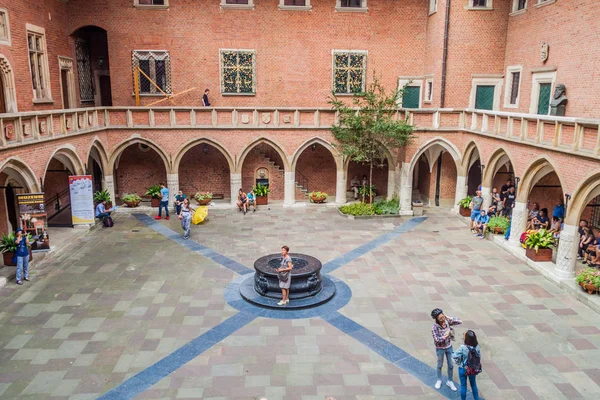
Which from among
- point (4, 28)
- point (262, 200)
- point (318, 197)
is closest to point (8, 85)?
point (4, 28)

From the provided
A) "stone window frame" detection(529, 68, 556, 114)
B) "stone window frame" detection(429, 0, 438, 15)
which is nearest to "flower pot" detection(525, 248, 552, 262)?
"stone window frame" detection(529, 68, 556, 114)

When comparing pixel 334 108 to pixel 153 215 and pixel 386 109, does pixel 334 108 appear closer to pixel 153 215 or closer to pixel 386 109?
pixel 386 109

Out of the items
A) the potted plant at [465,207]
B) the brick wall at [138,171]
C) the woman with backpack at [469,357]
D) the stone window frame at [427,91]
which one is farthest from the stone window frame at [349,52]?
the woman with backpack at [469,357]

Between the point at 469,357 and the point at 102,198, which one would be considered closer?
the point at 469,357

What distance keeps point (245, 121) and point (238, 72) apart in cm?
326

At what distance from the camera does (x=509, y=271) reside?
51.0 feet

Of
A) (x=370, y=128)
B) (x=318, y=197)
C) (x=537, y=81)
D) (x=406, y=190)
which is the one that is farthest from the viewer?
(x=318, y=197)

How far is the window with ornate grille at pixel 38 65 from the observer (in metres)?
20.0

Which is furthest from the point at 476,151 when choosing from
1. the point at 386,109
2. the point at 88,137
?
the point at 88,137

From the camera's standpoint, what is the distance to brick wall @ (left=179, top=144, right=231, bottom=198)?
25.6 metres

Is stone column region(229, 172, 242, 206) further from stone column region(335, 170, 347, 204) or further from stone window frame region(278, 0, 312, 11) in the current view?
stone window frame region(278, 0, 312, 11)

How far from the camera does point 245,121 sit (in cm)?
2331

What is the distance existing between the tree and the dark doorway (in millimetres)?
12788

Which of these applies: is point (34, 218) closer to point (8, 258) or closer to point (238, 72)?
point (8, 258)
